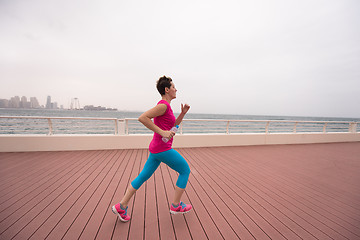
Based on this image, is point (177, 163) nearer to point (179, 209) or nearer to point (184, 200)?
point (179, 209)

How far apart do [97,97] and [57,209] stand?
49.7 metres

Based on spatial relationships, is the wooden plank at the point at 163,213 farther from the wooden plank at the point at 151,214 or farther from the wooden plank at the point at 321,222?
the wooden plank at the point at 321,222

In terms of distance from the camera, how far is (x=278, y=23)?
11.4 metres

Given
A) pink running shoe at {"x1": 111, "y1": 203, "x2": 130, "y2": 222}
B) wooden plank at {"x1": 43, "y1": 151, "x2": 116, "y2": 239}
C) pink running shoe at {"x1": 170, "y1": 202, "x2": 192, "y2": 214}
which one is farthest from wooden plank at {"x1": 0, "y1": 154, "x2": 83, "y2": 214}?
pink running shoe at {"x1": 170, "y1": 202, "x2": 192, "y2": 214}

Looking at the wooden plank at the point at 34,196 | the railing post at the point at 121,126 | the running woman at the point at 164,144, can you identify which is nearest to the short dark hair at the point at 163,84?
the running woman at the point at 164,144

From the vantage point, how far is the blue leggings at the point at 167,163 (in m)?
1.26

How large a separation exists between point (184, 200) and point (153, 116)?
1.35 metres

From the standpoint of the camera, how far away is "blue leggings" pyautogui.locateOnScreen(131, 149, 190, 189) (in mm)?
1259

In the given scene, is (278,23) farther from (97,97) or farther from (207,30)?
(97,97)

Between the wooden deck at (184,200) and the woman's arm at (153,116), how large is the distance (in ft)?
3.04

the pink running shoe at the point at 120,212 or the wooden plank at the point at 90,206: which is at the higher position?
the pink running shoe at the point at 120,212

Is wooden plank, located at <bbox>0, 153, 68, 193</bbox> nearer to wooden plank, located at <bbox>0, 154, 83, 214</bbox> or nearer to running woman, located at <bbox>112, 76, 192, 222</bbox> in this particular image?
wooden plank, located at <bbox>0, 154, 83, 214</bbox>

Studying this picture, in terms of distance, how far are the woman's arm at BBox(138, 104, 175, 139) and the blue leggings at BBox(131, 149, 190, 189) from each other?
242 mm

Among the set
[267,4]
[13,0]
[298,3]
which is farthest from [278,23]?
[13,0]
